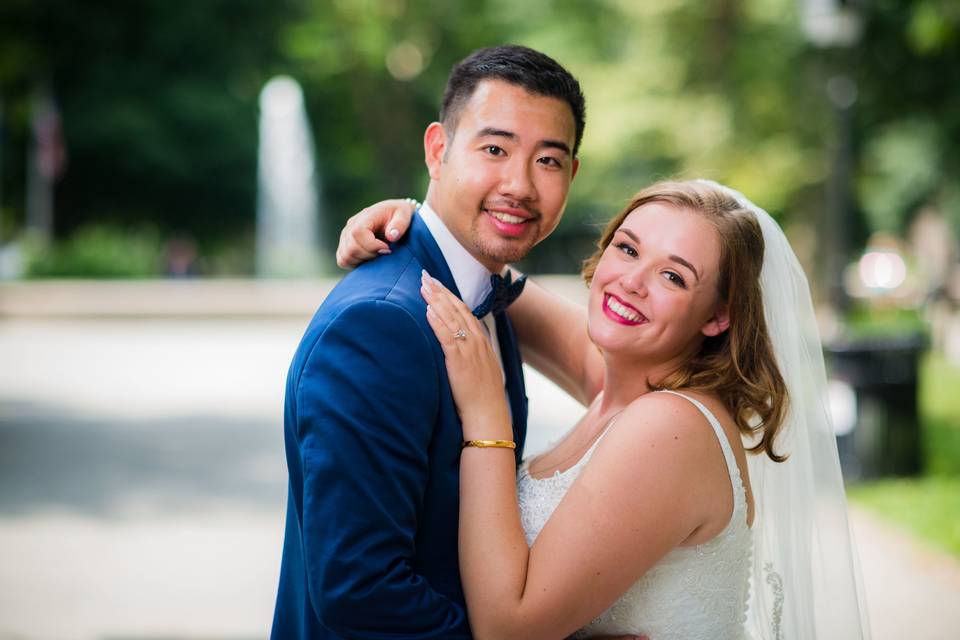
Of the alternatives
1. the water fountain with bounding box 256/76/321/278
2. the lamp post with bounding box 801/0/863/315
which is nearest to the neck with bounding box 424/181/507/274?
the lamp post with bounding box 801/0/863/315

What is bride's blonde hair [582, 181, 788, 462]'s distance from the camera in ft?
9.08

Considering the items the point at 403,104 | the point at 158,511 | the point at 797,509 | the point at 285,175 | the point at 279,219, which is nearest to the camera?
the point at 797,509

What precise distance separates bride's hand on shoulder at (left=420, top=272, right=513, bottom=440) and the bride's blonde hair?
1.69 feet

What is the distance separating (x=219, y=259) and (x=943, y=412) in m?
38.2

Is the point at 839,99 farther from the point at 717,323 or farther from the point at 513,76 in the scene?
the point at 513,76

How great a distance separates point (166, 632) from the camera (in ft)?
18.9

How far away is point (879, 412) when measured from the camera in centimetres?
914

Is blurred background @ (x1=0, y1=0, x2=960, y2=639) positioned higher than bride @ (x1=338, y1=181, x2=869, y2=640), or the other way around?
blurred background @ (x1=0, y1=0, x2=960, y2=639)

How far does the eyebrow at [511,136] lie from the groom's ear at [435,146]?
182 millimetres

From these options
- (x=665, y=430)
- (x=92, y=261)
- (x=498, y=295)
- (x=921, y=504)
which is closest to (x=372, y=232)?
(x=498, y=295)

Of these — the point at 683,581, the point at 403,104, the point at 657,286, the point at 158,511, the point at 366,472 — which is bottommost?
the point at 683,581

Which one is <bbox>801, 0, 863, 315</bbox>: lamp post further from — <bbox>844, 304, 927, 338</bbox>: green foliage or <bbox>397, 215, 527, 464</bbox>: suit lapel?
<bbox>397, 215, 527, 464</bbox>: suit lapel

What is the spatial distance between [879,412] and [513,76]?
7.52 metres

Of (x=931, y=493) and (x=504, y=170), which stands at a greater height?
(x=504, y=170)
